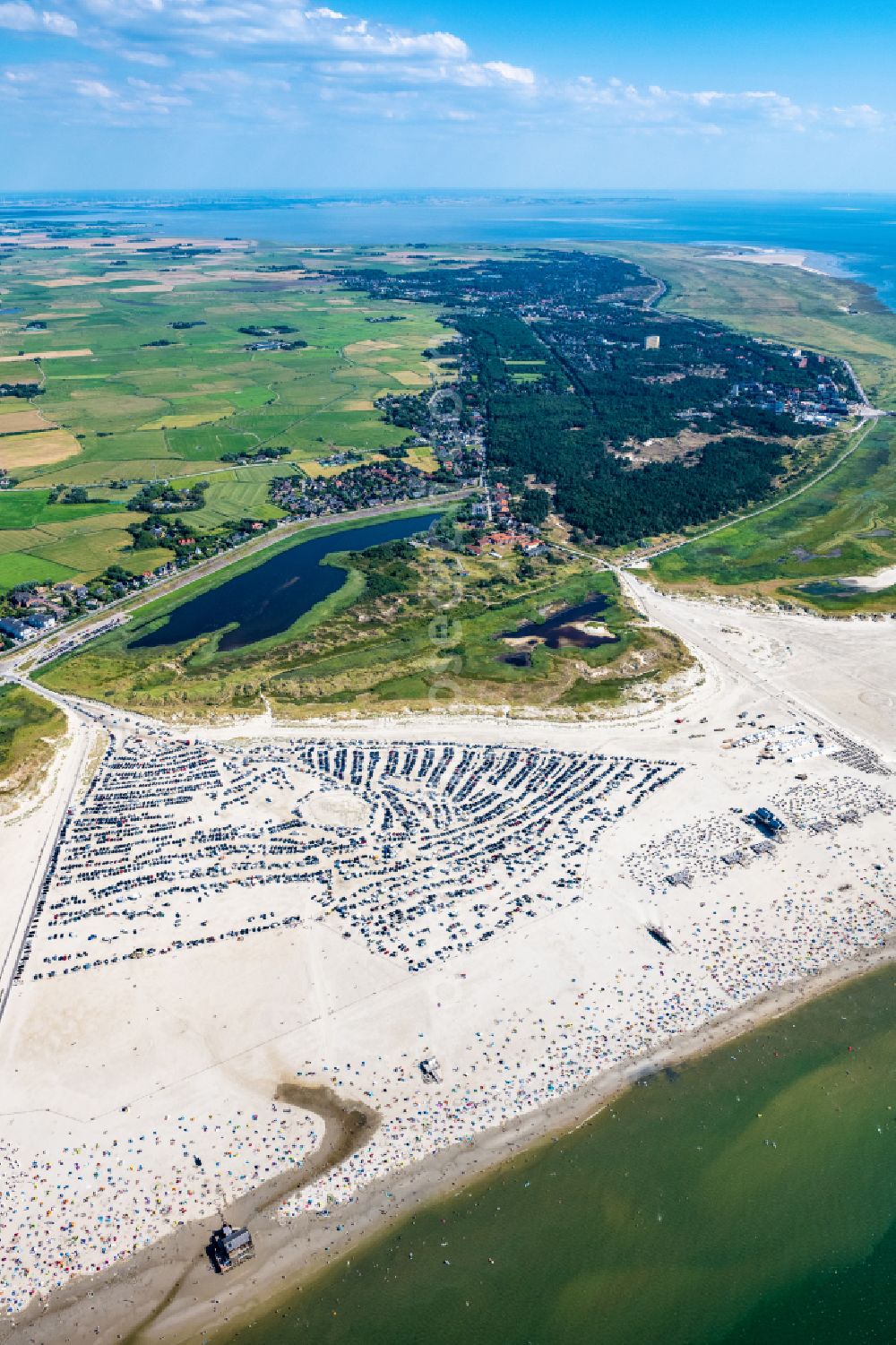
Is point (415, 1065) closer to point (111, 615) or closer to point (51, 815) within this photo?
point (51, 815)

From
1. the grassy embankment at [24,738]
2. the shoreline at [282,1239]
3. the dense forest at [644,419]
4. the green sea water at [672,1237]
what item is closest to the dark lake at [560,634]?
the dense forest at [644,419]

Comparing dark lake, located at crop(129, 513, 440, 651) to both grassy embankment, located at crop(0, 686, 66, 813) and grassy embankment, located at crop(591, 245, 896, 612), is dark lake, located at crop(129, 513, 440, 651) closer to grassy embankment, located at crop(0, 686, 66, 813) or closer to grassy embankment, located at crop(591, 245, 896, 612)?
grassy embankment, located at crop(0, 686, 66, 813)

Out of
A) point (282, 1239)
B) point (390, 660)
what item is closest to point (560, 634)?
point (390, 660)

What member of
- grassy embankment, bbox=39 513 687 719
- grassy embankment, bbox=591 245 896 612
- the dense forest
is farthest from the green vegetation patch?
grassy embankment, bbox=39 513 687 719

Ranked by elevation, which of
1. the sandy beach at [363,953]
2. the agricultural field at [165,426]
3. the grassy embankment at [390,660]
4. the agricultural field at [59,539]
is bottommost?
the sandy beach at [363,953]

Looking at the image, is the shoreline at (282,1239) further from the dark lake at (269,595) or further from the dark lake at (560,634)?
the dark lake at (269,595)

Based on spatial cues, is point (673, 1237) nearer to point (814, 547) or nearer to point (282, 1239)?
point (282, 1239)
